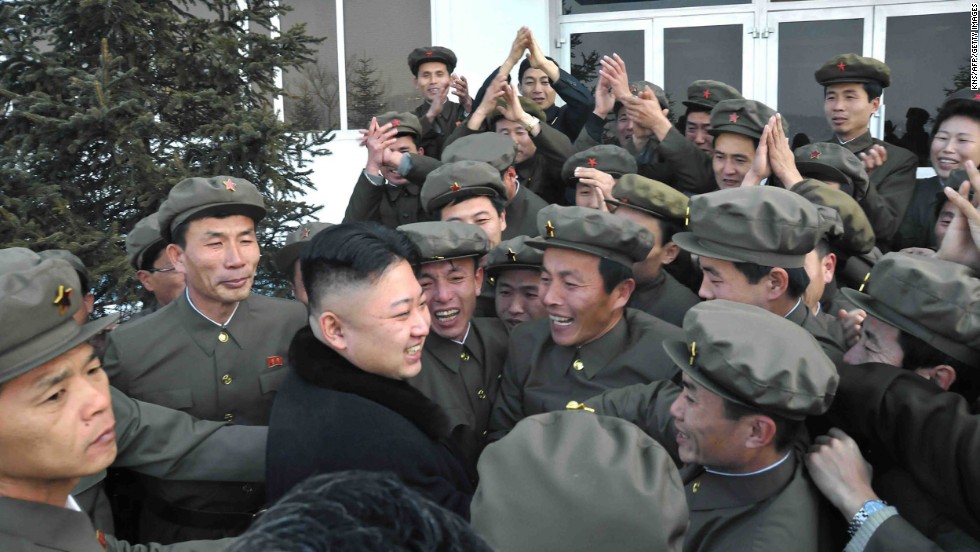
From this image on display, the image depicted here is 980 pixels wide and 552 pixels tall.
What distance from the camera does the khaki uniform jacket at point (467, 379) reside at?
10.4 feet

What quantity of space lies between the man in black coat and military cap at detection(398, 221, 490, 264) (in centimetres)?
78

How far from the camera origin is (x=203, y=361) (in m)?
3.10

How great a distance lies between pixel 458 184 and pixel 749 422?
7.22ft

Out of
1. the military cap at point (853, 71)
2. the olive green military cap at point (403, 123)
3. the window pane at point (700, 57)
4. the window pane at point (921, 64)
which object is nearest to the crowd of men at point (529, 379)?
the military cap at point (853, 71)

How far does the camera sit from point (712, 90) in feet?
17.0

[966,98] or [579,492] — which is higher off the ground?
[966,98]

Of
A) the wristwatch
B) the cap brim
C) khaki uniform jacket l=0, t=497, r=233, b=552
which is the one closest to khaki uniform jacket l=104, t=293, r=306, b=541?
khaki uniform jacket l=0, t=497, r=233, b=552

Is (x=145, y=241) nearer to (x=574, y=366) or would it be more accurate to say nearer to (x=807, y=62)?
(x=574, y=366)

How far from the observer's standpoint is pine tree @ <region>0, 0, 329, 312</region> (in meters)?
4.47

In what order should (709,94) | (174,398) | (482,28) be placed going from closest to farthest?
1. (174,398)
2. (709,94)
3. (482,28)

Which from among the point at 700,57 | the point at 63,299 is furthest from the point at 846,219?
the point at 700,57

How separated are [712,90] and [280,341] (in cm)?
311

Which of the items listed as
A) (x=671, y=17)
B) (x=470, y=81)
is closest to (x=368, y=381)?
(x=470, y=81)

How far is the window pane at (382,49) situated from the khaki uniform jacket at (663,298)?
17.1 ft
